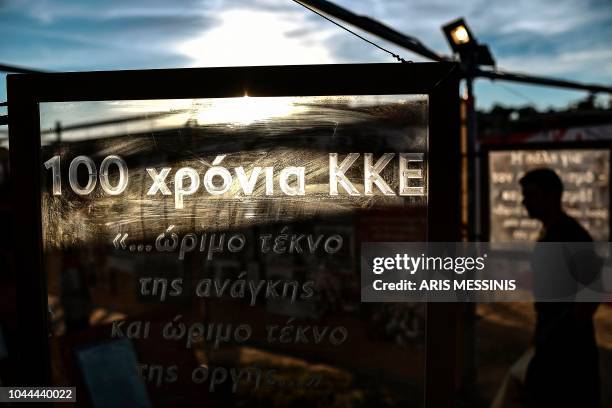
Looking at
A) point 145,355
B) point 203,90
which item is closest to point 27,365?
point 145,355

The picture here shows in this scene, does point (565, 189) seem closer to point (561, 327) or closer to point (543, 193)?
point (543, 193)

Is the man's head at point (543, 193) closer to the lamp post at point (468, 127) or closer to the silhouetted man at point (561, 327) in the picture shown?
the silhouetted man at point (561, 327)

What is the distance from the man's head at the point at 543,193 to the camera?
3254 millimetres

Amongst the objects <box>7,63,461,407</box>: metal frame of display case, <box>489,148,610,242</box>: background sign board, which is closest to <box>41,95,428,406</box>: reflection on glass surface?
<box>7,63,461,407</box>: metal frame of display case

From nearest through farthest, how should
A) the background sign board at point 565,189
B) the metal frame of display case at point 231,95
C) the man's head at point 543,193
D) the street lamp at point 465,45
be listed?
the metal frame of display case at point 231,95, the man's head at point 543,193, the street lamp at point 465,45, the background sign board at point 565,189

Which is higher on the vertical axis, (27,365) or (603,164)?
(603,164)

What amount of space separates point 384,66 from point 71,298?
5.52m

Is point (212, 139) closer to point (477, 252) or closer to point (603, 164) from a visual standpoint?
point (477, 252)

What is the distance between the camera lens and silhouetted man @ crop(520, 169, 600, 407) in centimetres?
303

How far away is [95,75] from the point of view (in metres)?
1.78

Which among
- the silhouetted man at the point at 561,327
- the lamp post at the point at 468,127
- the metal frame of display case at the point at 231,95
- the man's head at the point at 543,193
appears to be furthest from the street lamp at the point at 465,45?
the metal frame of display case at the point at 231,95

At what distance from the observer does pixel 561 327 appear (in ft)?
10.2

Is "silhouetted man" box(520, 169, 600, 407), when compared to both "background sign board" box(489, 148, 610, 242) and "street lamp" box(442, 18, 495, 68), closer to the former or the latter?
"street lamp" box(442, 18, 495, 68)

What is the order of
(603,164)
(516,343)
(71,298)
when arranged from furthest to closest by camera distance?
(603,164) < (516,343) < (71,298)
